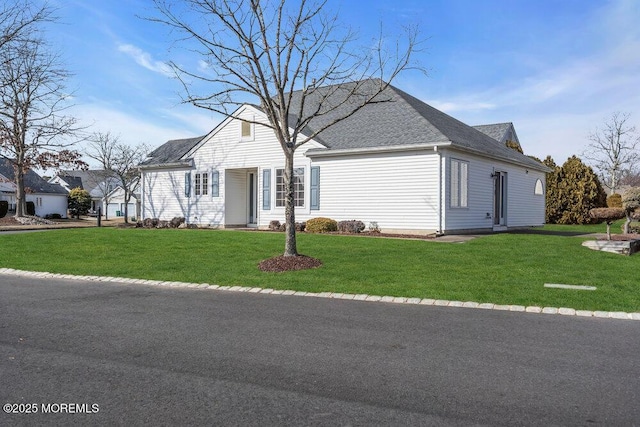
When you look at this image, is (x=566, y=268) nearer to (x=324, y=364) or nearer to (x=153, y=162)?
(x=324, y=364)

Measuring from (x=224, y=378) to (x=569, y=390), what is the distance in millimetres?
2817

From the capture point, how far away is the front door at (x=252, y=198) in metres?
24.1

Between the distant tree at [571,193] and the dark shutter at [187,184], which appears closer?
the dark shutter at [187,184]

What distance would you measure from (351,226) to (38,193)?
45662 millimetres

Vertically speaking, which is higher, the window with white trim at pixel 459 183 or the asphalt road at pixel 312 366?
the window with white trim at pixel 459 183

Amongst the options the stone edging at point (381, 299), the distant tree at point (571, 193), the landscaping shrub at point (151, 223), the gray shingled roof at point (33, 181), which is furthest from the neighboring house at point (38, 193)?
the distant tree at point (571, 193)

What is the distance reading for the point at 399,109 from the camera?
70.3 feet

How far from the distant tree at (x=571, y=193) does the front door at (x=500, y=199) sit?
8429 mm

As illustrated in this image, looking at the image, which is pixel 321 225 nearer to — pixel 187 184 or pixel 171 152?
pixel 187 184

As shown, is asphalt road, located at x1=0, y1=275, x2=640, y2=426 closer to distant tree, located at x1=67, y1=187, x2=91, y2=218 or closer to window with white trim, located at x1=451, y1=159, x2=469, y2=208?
window with white trim, located at x1=451, y1=159, x2=469, y2=208
